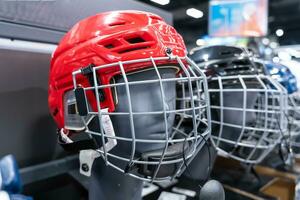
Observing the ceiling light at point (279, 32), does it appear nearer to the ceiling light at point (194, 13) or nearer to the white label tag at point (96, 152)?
the ceiling light at point (194, 13)

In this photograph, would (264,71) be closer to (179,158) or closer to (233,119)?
(233,119)

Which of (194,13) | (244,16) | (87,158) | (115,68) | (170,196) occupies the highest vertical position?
(194,13)

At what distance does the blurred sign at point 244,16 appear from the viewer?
10.7 ft

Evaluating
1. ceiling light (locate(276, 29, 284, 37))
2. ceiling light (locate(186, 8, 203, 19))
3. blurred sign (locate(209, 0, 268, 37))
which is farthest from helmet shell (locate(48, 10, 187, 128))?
ceiling light (locate(276, 29, 284, 37))

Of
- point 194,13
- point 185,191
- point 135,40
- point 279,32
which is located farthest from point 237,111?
point 279,32

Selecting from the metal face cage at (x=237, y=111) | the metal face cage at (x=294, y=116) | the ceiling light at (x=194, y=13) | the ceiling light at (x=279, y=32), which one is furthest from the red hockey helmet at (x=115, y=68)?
the ceiling light at (x=279, y=32)

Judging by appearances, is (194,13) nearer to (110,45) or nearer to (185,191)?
(185,191)

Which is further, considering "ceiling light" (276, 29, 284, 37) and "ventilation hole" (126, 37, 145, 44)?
"ceiling light" (276, 29, 284, 37)

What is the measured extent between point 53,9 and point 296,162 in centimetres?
146

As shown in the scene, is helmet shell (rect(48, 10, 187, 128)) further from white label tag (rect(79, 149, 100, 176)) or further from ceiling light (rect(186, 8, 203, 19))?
ceiling light (rect(186, 8, 203, 19))

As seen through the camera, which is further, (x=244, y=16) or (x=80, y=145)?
(x=244, y=16)

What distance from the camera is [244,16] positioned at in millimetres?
3316

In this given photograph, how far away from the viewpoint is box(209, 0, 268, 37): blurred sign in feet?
10.7

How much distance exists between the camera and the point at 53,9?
0.79 m
